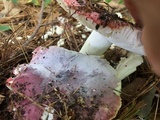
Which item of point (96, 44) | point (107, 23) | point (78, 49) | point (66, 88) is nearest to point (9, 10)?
point (78, 49)

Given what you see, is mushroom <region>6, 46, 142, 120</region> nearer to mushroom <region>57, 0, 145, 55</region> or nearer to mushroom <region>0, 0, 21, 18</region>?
mushroom <region>57, 0, 145, 55</region>

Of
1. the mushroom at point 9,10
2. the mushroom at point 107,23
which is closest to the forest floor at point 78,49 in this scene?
the mushroom at point 107,23

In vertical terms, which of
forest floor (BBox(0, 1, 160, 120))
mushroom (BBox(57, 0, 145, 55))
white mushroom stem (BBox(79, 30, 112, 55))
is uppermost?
mushroom (BBox(57, 0, 145, 55))

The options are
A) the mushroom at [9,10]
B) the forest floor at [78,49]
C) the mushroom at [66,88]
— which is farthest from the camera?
the mushroom at [9,10]

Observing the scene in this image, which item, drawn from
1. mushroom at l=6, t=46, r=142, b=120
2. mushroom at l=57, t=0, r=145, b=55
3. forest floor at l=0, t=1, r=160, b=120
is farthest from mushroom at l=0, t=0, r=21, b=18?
mushroom at l=57, t=0, r=145, b=55

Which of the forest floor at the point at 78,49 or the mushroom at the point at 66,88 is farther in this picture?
the forest floor at the point at 78,49

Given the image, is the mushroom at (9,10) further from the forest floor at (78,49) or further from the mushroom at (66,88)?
the mushroom at (66,88)
